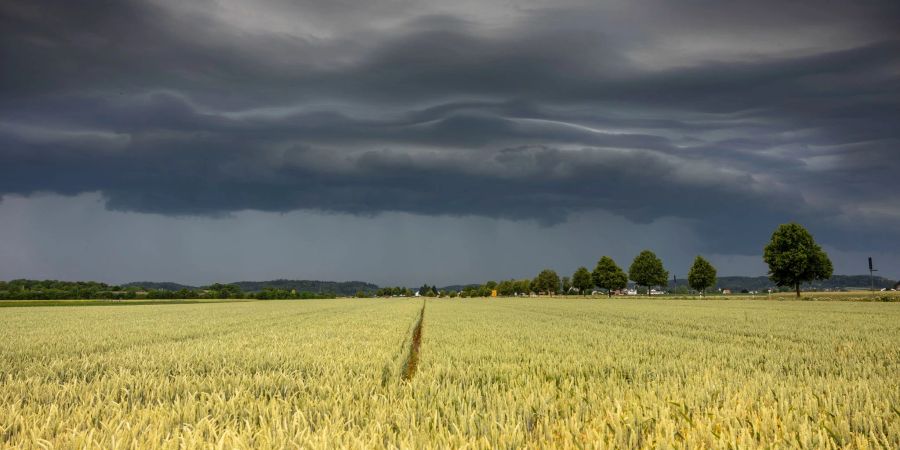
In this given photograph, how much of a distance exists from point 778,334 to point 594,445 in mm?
15288

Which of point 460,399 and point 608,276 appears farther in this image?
point 608,276

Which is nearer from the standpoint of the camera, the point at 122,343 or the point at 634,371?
the point at 634,371

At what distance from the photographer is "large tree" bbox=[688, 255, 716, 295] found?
10319 centimetres

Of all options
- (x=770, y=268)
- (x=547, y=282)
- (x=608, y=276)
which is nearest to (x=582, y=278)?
(x=608, y=276)

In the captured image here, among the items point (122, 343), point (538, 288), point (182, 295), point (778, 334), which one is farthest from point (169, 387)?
point (538, 288)

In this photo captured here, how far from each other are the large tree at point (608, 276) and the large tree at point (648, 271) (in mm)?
5448

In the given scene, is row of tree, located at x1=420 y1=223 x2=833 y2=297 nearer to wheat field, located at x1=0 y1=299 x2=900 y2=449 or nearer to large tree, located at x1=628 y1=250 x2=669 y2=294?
large tree, located at x1=628 y1=250 x2=669 y2=294

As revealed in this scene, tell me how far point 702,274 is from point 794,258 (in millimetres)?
29052

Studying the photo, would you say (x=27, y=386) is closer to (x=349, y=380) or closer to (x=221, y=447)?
(x=349, y=380)

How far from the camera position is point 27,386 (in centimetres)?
706

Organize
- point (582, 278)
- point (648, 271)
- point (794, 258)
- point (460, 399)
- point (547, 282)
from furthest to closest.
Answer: point (547, 282), point (582, 278), point (648, 271), point (794, 258), point (460, 399)

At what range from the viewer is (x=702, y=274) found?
103 meters

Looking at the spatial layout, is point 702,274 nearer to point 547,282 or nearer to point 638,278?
point 638,278

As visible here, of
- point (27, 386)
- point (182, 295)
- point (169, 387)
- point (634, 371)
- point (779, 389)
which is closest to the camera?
point (779, 389)
